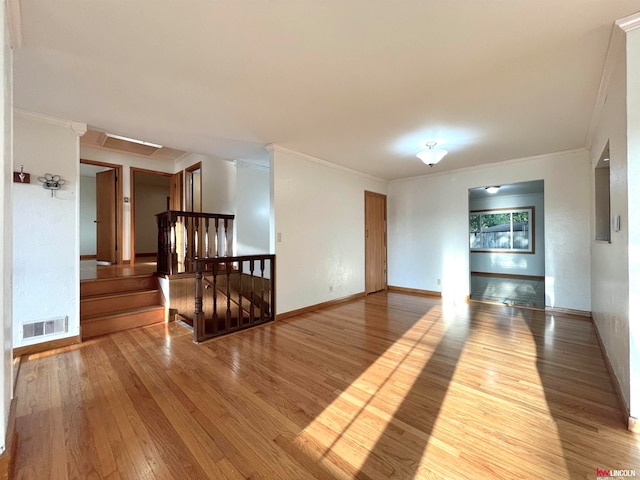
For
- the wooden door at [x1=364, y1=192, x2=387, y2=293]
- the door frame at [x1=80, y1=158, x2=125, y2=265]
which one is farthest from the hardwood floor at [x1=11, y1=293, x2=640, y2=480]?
the door frame at [x1=80, y1=158, x2=125, y2=265]

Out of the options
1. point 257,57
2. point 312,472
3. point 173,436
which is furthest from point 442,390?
point 257,57

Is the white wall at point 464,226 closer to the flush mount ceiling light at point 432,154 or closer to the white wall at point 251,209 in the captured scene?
the flush mount ceiling light at point 432,154

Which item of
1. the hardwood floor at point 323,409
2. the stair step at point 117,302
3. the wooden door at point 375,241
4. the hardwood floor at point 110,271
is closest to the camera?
the hardwood floor at point 323,409

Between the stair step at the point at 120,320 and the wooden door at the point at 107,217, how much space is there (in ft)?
9.23

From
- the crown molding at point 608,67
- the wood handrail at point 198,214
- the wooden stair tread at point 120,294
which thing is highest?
the crown molding at point 608,67

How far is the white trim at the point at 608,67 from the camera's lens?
1779mm

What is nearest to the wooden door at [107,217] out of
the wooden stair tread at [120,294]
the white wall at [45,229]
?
the wooden stair tread at [120,294]

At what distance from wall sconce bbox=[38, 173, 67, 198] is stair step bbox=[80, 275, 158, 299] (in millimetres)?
1385

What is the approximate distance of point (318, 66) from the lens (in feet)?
6.79

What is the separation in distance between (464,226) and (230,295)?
4388mm

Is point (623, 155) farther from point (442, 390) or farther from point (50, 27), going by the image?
point (50, 27)

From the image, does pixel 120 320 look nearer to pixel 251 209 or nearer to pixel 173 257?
pixel 173 257

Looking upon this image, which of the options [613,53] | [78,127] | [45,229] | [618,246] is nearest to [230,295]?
[45,229]

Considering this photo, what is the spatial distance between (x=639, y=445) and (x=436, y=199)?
4.46 metres
